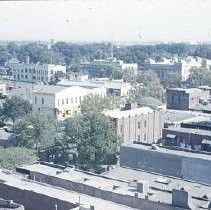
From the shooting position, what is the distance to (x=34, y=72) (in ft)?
278

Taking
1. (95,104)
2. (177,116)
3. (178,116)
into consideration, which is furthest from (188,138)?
(95,104)

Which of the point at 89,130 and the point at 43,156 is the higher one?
the point at 89,130

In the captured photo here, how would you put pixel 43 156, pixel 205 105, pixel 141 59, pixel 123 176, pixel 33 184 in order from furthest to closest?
pixel 141 59 → pixel 205 105 → pixel 43 156 → pixel 123 176 → pixel 33 184

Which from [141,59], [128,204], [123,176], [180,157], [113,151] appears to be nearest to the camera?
[128,204]

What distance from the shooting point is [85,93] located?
54.9 m

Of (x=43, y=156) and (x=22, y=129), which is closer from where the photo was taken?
(x=43, y=156)

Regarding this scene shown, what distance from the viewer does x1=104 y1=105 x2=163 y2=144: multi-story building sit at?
39.2m

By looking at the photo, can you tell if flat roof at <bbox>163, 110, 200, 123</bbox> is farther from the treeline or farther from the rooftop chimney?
the treeline

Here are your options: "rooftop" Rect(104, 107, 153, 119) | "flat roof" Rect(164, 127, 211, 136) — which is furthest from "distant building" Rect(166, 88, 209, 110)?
"flat roof" Rect(164, 127, 211, 136)

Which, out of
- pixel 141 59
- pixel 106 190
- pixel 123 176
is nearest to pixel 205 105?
pixel 123 176

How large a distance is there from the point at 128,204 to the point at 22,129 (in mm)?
17605

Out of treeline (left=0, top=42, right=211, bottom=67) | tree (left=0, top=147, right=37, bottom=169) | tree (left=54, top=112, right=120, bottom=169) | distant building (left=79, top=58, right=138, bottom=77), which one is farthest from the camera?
treeline (left=0, top=42, right=211, bottom=67)

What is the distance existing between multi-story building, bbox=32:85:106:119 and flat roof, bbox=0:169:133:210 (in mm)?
24896

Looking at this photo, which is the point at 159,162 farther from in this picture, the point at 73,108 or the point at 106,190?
the point at 73,108
